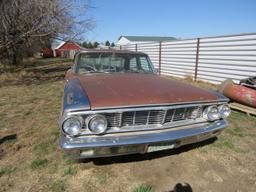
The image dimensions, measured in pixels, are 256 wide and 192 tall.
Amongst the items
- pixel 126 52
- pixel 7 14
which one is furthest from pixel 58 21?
pixel 126 52

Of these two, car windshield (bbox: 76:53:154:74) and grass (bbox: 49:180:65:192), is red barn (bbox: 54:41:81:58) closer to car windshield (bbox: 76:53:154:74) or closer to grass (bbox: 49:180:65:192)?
car windshield (bbox: 76:53:154:74)

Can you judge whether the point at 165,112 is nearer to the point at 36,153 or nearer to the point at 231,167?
A: the point at 231,167

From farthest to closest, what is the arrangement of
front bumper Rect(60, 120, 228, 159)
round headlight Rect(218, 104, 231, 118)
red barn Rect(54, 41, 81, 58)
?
red barn Rect(54, 41, 81, 58) → round headlight Rect(218, 104, 231, 118) → front bumper Rect(60, 120, 228, 159)

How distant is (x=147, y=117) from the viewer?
2555mm

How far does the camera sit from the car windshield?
392 cm

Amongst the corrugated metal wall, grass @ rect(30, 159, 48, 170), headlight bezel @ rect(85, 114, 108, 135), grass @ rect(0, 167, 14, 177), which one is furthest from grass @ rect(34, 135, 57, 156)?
the corrugated metal wall

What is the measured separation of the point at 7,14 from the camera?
1084cm

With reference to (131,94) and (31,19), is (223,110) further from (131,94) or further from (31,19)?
(31,19)

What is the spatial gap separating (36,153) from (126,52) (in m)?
2.49

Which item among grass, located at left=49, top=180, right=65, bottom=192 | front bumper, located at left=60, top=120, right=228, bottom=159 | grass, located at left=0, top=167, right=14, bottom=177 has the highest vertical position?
front bumper, located at left=60, top=120, right=228, bottom=159

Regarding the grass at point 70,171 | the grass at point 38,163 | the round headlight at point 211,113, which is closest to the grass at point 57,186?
the grass at point 70,171

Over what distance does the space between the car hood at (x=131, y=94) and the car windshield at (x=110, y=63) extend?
1.76 ft

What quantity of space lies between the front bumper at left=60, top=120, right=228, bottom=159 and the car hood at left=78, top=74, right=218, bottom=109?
1.21 ft

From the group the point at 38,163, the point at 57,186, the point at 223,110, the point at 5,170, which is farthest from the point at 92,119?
the point at 223,110
